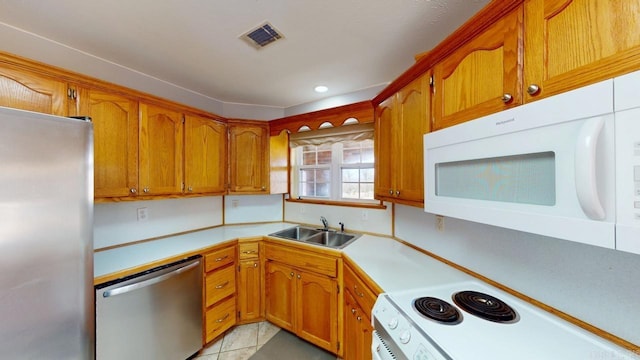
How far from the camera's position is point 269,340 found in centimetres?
199

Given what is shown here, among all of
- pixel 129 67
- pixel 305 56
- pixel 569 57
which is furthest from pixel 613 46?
pixel 129 67

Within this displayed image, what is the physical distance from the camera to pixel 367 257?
5.32 ft

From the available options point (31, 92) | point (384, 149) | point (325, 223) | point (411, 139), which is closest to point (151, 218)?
point (31, 92)

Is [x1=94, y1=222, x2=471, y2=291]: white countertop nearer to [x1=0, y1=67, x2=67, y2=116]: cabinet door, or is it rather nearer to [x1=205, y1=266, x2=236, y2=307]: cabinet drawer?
[x1=205, y1=266, x2=236, y2=307]: cabinet drawer

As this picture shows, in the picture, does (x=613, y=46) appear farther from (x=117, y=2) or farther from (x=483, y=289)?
(x=117, y=2)

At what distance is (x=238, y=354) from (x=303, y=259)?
931 millimetres

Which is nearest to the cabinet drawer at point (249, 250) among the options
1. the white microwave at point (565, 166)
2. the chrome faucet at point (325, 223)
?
the chrome faucet at point (325, 223)

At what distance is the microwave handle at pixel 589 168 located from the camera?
53 cm

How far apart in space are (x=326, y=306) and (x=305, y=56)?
200cm

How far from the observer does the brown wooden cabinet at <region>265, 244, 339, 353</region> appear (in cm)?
178

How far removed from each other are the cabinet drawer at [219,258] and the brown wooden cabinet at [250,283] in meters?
0.08

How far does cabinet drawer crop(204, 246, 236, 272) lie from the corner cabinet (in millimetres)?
1450

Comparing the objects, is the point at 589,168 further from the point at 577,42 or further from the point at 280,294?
Answer: the point at 280,294

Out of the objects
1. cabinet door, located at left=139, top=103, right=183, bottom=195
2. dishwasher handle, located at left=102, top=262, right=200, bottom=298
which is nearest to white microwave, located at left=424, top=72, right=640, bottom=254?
dishwasher handle, located at left=102, top=262, right=200, bottom=298
